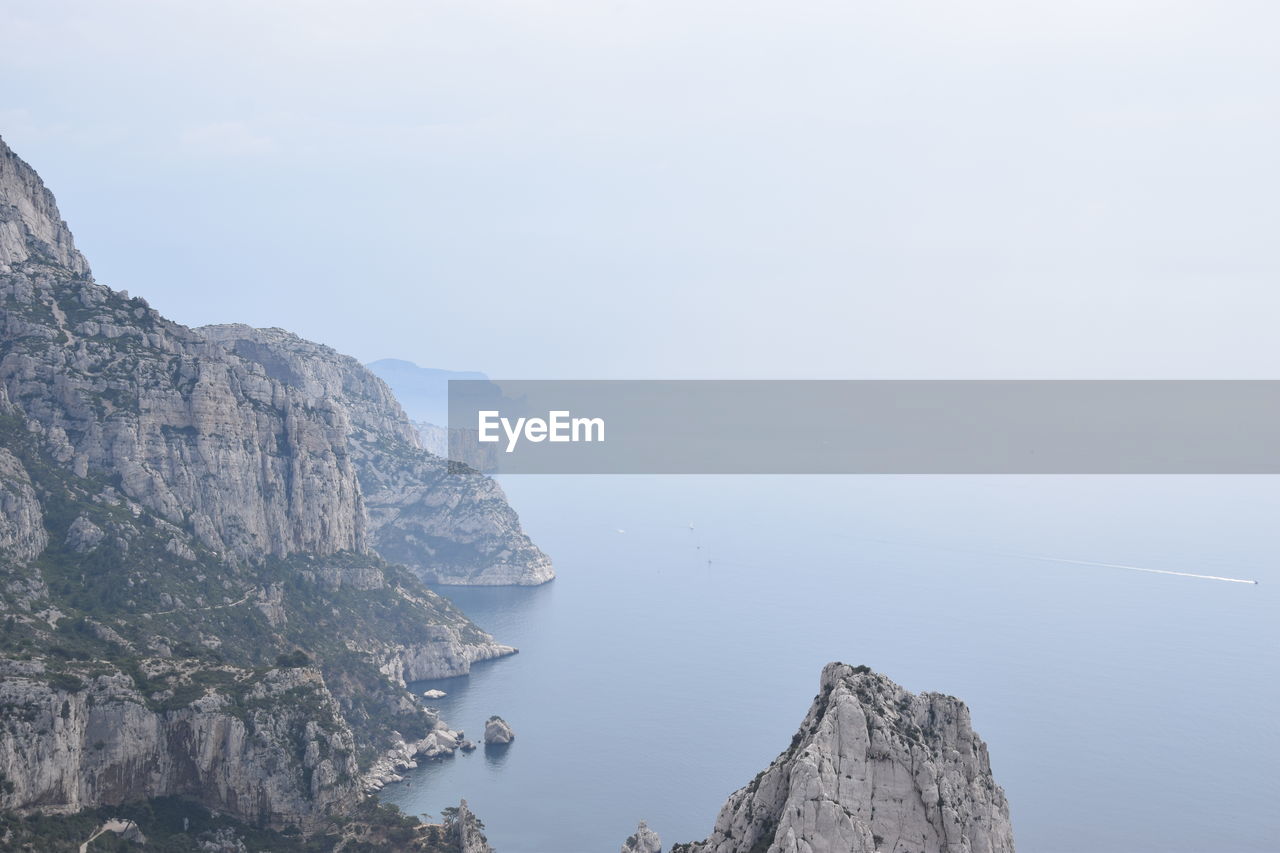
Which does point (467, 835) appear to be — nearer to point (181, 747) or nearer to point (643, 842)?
point (643, 842)

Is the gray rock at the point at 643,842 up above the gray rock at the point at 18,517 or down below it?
below

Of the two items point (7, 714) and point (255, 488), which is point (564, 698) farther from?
point (7, 714)

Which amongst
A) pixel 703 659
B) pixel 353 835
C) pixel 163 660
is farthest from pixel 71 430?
pixel 703 659

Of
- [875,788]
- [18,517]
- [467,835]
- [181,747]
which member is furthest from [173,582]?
[875,788]

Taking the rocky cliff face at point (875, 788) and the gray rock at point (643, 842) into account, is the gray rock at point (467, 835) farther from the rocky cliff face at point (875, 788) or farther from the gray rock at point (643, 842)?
the rocky cliff face at point (875, 788)

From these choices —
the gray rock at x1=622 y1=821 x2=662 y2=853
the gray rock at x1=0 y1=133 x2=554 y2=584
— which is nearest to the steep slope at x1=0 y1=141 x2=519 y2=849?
the gray rock at x1=0 y1=133 x2=554 y2=584

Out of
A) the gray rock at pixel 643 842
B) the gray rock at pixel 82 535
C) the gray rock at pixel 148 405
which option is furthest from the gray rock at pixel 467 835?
the gray rock at pixel 148 405
